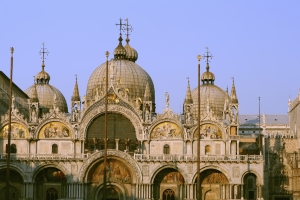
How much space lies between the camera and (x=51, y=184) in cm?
8456

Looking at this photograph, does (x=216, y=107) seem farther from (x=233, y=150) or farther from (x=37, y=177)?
(x=37, y=177)

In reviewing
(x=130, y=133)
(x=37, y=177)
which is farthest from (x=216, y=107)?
(x=37, y=177)

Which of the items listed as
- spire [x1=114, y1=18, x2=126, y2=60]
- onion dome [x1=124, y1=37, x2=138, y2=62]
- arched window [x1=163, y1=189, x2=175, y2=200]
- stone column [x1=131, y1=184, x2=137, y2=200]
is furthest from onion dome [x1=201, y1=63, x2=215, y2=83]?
stone column [x1=131, y1=184, x2=137, y2=200]

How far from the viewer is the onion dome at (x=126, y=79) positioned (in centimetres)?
9550

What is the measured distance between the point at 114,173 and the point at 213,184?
10.7 m

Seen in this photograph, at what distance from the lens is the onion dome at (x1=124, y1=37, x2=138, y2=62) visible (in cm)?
10144

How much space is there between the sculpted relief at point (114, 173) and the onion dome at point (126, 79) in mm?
13031

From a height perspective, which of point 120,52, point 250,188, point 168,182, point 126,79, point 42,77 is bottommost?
point 250,188


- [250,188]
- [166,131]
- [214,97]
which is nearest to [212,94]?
[214,97]

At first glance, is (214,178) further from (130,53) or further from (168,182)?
(130,53)

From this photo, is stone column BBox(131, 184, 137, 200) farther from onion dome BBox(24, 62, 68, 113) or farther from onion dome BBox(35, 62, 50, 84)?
onion dome BBox(35, 62, 50, 84)

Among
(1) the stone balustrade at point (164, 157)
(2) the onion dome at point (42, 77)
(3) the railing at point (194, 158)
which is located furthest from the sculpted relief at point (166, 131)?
(2) the onion dome at point (42, 77)

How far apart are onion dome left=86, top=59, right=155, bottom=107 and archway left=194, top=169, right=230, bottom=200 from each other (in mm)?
15014

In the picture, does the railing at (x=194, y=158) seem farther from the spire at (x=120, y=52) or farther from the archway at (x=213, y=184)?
the spire at (x=120, y=52)
